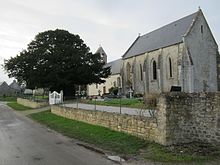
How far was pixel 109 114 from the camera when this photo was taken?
716 inches

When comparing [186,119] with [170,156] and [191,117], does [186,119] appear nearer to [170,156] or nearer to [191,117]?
[191,117]

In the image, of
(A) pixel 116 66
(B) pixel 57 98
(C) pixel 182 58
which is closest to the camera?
(B) pixel 57 98

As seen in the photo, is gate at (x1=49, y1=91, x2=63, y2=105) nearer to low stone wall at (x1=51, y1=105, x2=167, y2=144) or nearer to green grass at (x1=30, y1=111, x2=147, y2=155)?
low stone wall at (x1=51, y1=105, x2=167, y2=144)

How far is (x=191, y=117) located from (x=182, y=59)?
3979cm

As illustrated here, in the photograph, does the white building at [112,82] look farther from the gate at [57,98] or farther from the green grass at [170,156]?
the green grass at [170,156]

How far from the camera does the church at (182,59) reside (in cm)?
5175

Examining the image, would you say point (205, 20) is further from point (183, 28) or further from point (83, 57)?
point (83, 57)

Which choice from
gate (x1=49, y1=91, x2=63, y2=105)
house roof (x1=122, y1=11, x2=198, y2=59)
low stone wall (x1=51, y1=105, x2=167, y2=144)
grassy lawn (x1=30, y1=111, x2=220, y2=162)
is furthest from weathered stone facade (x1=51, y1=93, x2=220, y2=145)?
house roof (x1=122, y1=11, x2=198, y2=59)

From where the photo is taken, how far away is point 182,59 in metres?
52.0

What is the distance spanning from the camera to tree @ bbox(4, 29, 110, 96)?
172 ft

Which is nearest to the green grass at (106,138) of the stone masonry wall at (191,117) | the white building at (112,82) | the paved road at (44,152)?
the paved road at (44,152)

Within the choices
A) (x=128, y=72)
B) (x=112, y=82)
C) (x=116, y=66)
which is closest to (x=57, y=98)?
(x=128, y=72)

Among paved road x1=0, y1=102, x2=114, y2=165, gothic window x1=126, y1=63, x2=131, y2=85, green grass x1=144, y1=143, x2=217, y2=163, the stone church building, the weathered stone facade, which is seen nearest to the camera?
green grass x1=144, y1=143, x2=217, y2=163

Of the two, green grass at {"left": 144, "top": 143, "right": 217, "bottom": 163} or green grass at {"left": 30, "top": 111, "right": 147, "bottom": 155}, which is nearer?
green grass at {"left": 144, "top": 143, "right": 217, "bottom": 163}
